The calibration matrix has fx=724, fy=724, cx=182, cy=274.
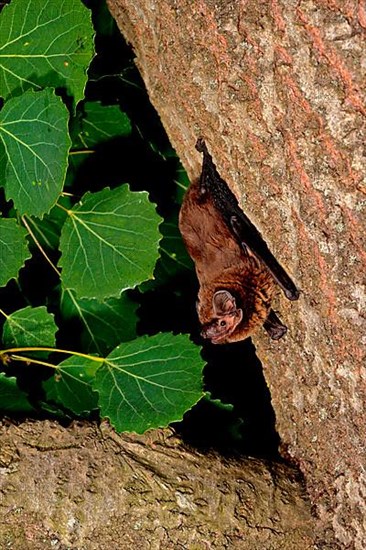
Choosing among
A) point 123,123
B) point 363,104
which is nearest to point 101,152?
point 123,123

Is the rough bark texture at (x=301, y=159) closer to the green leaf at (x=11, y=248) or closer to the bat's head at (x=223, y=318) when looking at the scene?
the bat's head at (x=223, y=318)

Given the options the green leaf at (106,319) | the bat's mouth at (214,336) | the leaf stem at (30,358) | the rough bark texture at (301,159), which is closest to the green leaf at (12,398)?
the leaf stem at (30,358)

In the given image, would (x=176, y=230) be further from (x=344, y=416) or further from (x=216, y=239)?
(x=344, y=416)

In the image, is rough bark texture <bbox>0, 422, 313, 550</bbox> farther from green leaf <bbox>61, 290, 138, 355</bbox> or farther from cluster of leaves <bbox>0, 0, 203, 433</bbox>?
green leaf <bbox>61, 290, 138, 355</bbox>

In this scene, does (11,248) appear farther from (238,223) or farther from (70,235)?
(238,223)

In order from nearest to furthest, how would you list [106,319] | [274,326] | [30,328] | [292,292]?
[292,292] → [274,326] → [30,328] → [106,319]

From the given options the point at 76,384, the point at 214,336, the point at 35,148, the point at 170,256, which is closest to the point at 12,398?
the point at 76,384

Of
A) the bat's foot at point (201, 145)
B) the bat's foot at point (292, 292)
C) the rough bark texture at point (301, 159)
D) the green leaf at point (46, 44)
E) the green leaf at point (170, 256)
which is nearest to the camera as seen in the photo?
the rough bark texture at point (301, 159)
